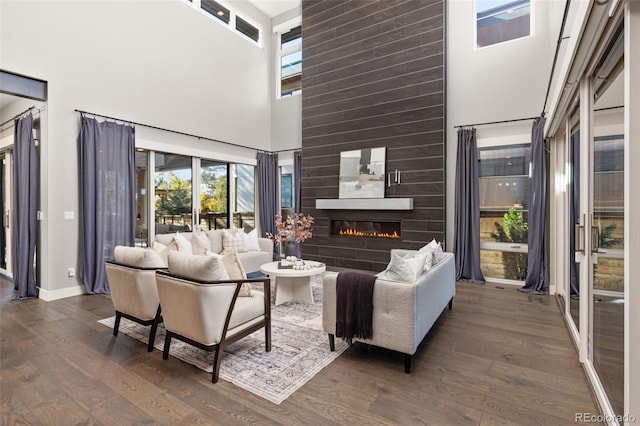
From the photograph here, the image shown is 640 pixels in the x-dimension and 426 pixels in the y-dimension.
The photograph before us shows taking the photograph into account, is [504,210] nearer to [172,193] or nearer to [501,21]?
[501,21]

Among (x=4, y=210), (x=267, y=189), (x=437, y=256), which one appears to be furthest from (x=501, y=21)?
(x=4, y=210)

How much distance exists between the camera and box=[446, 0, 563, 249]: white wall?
4.84 metres

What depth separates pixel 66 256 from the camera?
4484 mm

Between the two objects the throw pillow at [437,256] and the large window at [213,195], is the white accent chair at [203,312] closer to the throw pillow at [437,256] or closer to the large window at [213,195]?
the throw pillow at [437,256]

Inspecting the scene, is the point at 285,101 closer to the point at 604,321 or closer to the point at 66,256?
the point at 66,256

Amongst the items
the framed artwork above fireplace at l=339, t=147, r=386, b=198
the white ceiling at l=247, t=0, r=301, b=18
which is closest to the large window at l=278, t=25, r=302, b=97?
the white ceiling at l=247, t=0, r=301, b=18

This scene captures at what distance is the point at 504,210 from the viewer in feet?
17.1

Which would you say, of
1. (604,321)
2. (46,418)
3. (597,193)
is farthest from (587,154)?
(46,418)

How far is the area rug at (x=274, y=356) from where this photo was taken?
7.57 feet

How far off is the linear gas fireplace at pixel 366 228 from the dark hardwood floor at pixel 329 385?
2634mm

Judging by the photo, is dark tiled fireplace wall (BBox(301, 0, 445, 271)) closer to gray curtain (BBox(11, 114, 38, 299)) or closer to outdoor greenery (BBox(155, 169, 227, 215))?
outdoor greenery (BBox(155, 169, 227, 215))

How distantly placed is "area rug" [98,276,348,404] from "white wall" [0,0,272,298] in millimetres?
2011

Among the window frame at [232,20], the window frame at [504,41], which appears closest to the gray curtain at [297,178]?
the window frame at [232,20]

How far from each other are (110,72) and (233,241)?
3099 millimetres
